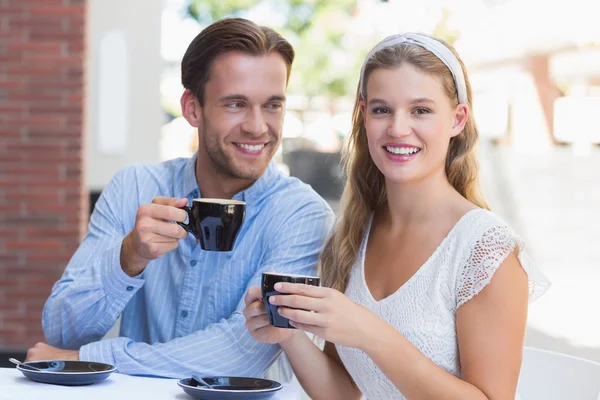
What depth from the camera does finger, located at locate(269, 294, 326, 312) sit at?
5.98 feet

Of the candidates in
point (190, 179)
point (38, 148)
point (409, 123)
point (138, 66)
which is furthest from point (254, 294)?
point (138, 66)

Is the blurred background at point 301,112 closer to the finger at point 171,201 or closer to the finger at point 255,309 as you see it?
the finger at point 171,201

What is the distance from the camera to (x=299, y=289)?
1831 mm

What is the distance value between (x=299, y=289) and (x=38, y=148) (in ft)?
14.7

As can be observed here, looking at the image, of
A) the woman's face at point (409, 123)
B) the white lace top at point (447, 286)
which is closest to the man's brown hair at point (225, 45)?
the woman's face at point (409, 123)

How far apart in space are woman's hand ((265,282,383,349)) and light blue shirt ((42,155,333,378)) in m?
0.51

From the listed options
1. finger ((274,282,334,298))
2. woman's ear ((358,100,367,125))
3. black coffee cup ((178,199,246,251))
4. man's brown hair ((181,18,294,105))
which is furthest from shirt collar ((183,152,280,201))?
finger ((274,282,334,298))

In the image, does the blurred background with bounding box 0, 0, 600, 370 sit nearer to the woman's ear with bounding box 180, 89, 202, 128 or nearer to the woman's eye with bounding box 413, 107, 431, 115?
the woman's ear with bounding box 180, 89, 202, 128

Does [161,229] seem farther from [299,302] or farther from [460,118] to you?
[460,118]

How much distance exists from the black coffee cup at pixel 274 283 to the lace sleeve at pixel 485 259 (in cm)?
44

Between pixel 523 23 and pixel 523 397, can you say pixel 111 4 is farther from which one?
pixel 523 23

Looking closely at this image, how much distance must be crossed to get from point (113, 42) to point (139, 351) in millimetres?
4606

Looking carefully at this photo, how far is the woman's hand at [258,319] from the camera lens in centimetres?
203

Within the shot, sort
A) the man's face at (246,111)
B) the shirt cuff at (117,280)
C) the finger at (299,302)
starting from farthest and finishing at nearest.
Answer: the man's face at (246,111) → the shirt cuff at (117,280) → the finger at (299,302)
